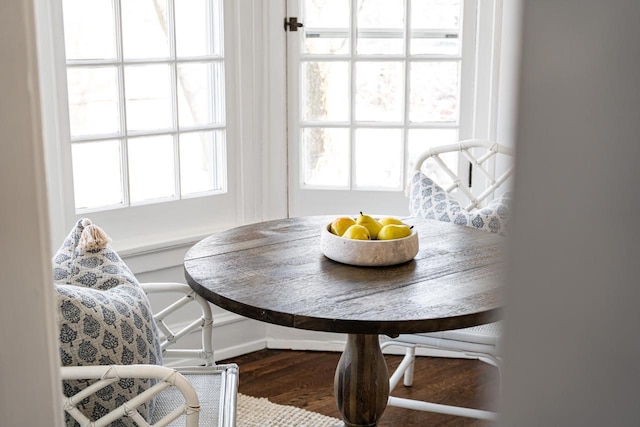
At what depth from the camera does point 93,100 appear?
3.09 meters

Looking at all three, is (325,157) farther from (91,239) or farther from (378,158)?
(91,239)

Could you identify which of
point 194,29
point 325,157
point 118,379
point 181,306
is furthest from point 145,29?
point 118,379

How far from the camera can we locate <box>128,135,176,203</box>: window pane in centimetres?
325

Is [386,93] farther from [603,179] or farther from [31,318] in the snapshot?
[603,179]

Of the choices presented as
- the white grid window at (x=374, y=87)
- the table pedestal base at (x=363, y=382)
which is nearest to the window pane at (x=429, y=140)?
the white grid window at (x=374, y=87)

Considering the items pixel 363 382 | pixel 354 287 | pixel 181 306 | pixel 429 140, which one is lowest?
pixel 363 382

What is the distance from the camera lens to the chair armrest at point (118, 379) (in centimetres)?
165

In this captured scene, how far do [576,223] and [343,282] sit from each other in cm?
202

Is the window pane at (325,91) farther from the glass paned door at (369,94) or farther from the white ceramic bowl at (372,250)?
the white ceramic bowl at (372,250)

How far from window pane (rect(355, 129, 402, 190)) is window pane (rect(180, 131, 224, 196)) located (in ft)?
1.94

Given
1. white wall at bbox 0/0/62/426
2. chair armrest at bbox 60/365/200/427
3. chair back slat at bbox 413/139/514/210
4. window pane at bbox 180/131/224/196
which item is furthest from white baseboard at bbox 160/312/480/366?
white wall at bbox 0/0/62/426

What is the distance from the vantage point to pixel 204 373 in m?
2.28

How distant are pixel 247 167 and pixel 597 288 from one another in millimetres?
3400

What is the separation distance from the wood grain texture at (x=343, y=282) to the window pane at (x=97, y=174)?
73 cm
